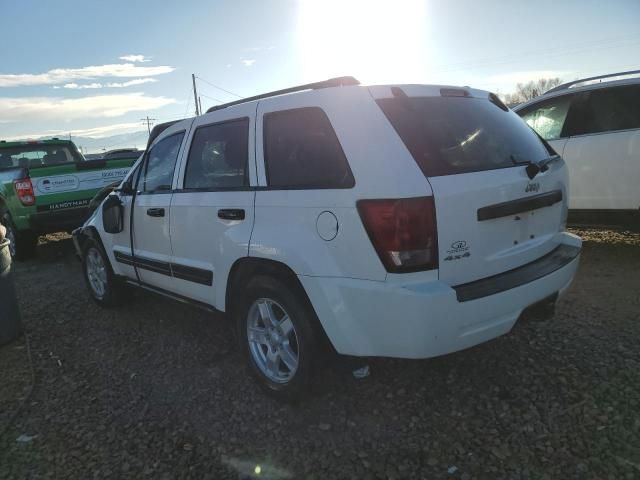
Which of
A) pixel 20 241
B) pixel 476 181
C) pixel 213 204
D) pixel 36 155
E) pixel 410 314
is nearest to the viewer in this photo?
pixel 410 314

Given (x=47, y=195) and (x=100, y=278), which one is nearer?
(x=100, y=278)

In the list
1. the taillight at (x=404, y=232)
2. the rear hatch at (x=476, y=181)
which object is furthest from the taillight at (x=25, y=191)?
the taillight at (x=404, y=232)

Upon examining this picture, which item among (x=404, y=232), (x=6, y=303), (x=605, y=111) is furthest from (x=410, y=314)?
(x=605, y=111)

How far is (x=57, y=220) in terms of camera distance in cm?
732

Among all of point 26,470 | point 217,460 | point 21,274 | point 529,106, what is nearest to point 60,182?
point 21,274

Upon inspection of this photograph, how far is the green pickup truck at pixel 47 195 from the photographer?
23.4ft

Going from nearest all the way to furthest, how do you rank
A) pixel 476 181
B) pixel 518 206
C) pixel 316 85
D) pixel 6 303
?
pixel 476 181 < pixel 518 206 < pixel 316 85 < pixel 6 303

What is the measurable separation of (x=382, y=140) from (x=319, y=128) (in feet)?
1.45

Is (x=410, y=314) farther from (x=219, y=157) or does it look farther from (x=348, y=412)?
(x=219, y=157)

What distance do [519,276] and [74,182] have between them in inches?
A: 274

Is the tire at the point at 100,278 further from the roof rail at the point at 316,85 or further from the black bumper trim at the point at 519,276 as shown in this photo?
the black bumper trim at the point at 519,276

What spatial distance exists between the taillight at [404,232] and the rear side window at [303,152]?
245 millimetres

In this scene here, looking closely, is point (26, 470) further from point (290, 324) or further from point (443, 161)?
point (443, 161)

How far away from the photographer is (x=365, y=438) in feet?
8.50
